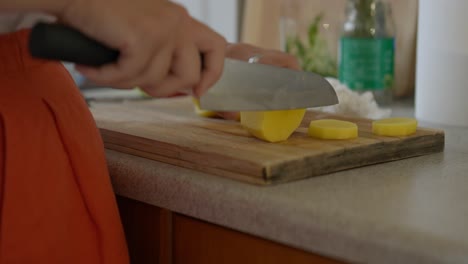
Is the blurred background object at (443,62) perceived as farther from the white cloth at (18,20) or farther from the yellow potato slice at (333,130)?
the white cloth at (18,20)

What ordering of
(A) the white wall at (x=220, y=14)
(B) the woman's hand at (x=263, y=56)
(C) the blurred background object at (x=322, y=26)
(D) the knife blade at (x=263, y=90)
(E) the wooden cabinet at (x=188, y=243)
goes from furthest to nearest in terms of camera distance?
(A) the white wall at (x=220, y=14) < (C) the blurred background object at (x=322, y=26) < (B) the woman's hand at (x=263, y=56) < (D) the knife blade at (x=263, y=90) < (E) the wooden cabinet at (x=188, y=243)

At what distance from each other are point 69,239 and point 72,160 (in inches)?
3.1

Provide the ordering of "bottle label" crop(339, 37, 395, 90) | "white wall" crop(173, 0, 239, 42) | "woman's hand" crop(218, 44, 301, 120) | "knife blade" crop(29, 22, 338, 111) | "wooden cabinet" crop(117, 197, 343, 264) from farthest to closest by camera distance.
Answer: "white wall" crop(173, 0, 239, 42), "bottle label" crop(339, 37, 395, 90), "woman's hand" crop(218, 44, 301, 120), "knife blade" crop(29, 22, 338, 111), "wooden cabinet" crop(117, 197, 343, 264)

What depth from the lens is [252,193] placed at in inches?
29.0

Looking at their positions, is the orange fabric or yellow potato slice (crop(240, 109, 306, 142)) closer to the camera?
the orange fabric

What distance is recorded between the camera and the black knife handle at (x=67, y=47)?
66cm

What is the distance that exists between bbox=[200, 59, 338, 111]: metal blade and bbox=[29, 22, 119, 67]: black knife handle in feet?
0.56

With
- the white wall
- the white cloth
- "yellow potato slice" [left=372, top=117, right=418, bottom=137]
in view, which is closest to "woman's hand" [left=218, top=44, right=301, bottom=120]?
"yellow potato slice" [left=372, top=117, right=418, bottom=137]

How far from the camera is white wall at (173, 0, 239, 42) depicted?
1.81 metres

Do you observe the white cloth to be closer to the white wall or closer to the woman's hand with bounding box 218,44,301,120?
the woman's hand with bounding box 218,44,301,120

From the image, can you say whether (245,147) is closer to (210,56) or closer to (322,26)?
(210,56)

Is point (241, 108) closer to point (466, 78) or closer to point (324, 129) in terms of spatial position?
point (324, 129)

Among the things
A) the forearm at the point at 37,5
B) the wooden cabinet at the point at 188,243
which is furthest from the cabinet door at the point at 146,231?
the forearm at the point at 37,5

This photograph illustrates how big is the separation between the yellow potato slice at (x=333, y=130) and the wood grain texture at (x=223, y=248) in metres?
0.17
